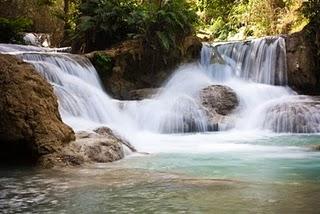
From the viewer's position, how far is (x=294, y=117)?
13453 millimetres

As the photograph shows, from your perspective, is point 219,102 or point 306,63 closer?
point 219,102

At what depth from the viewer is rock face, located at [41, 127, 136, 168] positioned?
735 cm

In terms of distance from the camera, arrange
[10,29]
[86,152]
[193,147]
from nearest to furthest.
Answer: [86,152] < [193,147] < [10,29]

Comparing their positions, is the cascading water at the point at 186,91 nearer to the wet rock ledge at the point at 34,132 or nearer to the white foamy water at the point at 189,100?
the white foamy water at the point at 189,100

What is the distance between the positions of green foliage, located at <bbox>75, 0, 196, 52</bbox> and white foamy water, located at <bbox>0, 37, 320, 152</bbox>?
4.36 ft

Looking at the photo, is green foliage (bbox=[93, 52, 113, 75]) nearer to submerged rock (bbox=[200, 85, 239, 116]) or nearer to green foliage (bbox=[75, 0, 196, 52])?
green foliage (bbox=[75, 0, 196, 52])

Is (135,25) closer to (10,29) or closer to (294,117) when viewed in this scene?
(10,29)

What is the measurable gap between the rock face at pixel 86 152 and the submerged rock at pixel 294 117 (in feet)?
20.8

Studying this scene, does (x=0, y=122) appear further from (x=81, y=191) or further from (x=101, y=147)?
(x=81, y=191)

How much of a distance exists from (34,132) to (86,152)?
0.87 meters

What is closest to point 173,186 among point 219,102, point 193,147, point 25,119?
point 25,119

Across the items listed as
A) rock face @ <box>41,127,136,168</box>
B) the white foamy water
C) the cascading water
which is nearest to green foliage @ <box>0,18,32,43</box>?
the cascading water

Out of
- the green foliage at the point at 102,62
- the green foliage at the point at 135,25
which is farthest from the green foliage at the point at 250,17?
the green foliage at the point at 102,62

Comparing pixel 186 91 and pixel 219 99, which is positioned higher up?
pixel 186 91
